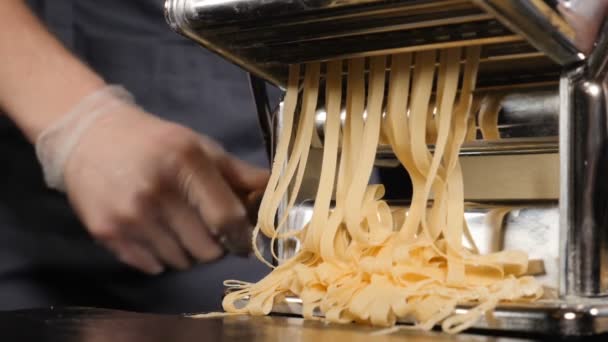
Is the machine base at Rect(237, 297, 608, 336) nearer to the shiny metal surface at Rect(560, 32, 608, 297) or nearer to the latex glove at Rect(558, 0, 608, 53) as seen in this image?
the shiny metal surface at Rect(560, 32, 608, 297)

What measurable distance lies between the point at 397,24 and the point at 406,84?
0.12 m

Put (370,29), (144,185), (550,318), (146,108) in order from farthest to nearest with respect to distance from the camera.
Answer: (146,108), (144,185), (370,29), (550,318)

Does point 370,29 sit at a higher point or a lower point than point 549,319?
higher

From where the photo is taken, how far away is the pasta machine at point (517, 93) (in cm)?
73

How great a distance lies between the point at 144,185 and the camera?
3.80ft

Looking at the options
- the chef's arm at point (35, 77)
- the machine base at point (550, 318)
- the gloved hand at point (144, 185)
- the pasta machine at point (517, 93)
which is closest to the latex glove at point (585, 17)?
the pasta machine at point (517, 93)

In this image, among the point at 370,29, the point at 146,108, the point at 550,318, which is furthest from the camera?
the point at 146,108

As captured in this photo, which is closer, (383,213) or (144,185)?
(383,213)

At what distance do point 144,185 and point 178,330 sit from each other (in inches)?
18.9

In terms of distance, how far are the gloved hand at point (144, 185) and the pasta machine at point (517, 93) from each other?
254mm

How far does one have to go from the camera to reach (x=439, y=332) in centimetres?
73

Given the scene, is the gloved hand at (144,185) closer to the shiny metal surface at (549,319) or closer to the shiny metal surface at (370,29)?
the shiny metal surface at (370,29)

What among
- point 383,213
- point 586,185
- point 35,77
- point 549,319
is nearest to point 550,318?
point 549,319

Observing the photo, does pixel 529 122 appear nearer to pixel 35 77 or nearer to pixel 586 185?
pixel 586 185
